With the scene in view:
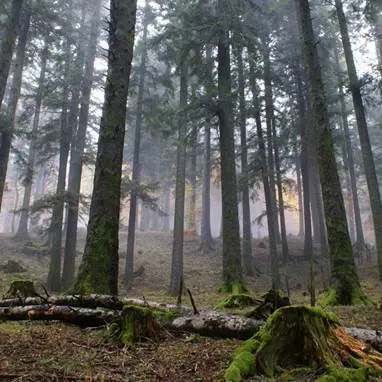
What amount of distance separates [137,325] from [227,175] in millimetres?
8537

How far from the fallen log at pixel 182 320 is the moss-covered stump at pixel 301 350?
0.51m

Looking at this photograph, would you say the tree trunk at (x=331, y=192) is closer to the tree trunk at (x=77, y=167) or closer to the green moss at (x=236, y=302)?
the green moss at (x=236, y=302)

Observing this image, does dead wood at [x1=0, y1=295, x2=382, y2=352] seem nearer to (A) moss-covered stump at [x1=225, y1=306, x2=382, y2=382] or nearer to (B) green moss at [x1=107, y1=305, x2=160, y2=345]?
(B) green moss at [x1=107, y1=305, x2=160, y2=345]

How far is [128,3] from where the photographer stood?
8.66 m

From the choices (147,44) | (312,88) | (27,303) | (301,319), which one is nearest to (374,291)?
(312,88)

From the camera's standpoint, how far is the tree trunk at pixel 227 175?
40.1 feet

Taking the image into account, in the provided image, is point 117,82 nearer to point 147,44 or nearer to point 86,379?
point 86,379

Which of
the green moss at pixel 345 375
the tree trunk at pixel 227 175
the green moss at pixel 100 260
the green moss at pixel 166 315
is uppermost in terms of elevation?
the tree trunk at pixel 227 175

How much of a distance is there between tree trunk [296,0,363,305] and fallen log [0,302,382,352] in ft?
13.7

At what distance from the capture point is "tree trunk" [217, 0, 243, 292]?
12.2 metres

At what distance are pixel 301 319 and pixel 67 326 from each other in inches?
141

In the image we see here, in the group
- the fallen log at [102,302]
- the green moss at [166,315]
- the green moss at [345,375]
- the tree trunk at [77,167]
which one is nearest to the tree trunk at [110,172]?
the fallen log at [102,302]

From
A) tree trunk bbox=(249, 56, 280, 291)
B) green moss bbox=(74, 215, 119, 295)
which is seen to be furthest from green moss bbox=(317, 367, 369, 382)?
tree trunk bbox=(249, 56, 280, 291)

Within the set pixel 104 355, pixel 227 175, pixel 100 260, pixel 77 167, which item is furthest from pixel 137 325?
pixel 77 167
